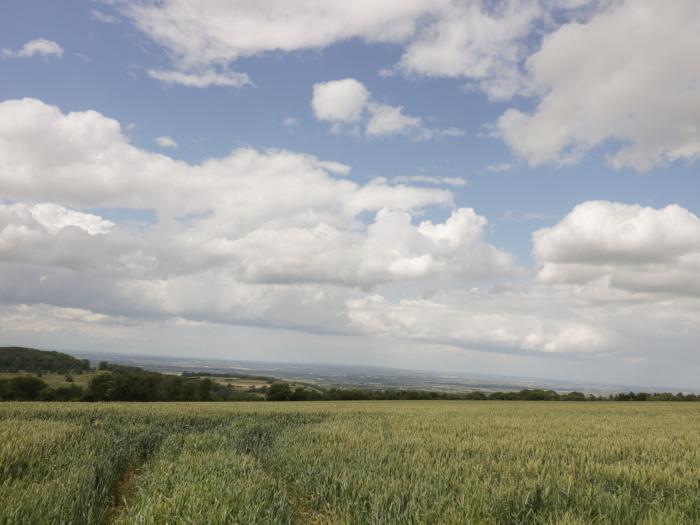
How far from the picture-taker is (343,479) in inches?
389

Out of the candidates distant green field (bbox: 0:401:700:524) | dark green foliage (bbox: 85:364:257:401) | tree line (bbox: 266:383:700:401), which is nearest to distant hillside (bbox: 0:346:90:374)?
dark green foliage (bbox: 85:364:257:401)

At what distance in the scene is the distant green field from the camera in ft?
24.9

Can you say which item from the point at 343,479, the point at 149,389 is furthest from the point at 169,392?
the point at 343,479

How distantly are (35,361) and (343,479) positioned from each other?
411ft

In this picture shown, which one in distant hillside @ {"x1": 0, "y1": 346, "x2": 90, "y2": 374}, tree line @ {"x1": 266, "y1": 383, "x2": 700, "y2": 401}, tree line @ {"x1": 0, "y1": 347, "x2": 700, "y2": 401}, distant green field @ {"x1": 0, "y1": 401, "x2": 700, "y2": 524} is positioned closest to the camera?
distant green field @ {"x1": 0, "y1": 401, "x2": 700, "y2": 524}

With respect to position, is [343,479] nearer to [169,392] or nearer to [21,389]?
[169,392]

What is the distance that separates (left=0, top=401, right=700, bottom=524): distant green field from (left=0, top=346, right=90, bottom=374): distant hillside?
345 ft

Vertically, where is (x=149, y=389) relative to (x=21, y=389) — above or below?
above

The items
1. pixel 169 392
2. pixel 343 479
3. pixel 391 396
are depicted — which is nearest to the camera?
pixel 343 479

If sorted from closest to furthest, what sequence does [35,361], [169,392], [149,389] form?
[149,389] → [169,392] → [35,361]

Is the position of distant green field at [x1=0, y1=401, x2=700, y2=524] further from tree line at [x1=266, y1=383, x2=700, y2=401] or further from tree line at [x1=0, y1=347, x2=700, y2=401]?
tree line at [x1=266, y1=383, x2=700, y2=401]

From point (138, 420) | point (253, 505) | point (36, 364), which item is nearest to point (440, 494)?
point (253, 505)

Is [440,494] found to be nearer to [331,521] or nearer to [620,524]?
[331,521]

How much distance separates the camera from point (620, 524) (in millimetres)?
7332
